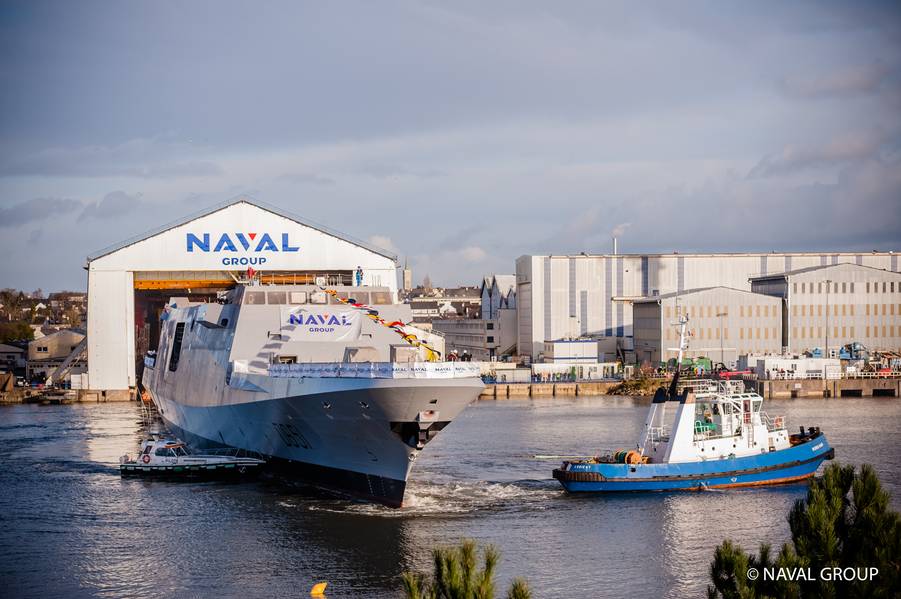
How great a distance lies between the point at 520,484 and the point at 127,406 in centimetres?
3408

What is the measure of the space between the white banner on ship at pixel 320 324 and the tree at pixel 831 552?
19504 mm

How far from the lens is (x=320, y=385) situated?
26625 millimetres

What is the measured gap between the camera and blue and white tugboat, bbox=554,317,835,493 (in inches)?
1182

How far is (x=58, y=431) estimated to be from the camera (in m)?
46.3

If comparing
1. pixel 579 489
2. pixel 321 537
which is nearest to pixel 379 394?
pixel 321 537

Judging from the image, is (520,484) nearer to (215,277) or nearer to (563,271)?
(215,277)

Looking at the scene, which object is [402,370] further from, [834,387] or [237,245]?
[834,387]

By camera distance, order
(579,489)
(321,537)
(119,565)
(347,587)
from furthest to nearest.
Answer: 1. (579,489)
2. (321,537)
3. (119,565)
4. (347,587)

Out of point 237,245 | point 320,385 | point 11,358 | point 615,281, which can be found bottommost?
point 11,358

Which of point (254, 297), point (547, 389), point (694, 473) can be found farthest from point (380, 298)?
point (547, 389)

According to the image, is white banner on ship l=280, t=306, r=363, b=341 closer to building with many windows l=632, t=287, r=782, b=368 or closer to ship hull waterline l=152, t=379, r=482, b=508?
ship hull waterline l=152, t=379, r=482, b=508

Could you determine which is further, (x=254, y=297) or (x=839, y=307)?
(x=839, y=307)

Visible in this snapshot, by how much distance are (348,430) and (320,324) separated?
572cm

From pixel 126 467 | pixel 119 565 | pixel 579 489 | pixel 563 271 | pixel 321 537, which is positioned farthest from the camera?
pixel 563 271
